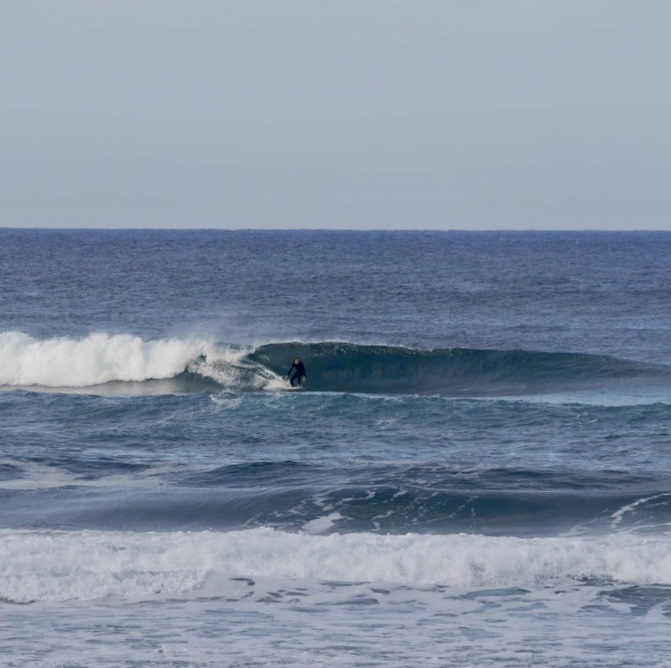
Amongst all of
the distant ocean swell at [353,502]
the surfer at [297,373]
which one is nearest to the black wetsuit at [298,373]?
the surfer at [297,373]

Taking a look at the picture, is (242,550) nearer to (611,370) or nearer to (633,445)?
(633,445)

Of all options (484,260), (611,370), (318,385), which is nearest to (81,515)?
(318,385)

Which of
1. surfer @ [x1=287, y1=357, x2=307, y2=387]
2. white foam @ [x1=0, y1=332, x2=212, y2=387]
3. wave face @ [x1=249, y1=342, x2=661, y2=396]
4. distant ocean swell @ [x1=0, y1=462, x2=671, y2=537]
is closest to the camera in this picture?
distant ocean swell @ [x1=0, y1=462, x2=671, y2=537]

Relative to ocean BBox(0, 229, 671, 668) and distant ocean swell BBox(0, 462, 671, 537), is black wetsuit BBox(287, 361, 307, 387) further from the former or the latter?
distant ocean swell BBox(0, 462, 671, 537)

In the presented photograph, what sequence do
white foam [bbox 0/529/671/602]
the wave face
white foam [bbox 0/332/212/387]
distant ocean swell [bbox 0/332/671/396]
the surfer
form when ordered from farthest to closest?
white foam [bbox 0/332/212/387] → distant ocean swell [bbox 0/332/671/396] → the wave face → the surfer → white foam [bbox 0/529/671/602]

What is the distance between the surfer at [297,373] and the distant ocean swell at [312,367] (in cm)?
39

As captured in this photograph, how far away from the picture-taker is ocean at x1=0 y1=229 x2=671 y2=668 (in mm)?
12438

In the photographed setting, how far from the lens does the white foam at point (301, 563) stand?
14031 millimetres

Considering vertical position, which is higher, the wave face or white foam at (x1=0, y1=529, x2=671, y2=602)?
Result: the wave face

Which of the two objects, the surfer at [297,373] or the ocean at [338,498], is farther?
the surfer at [297,373]

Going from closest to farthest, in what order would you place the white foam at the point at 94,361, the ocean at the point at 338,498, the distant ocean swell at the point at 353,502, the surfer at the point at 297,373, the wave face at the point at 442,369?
the ocean at the point at 338,498 → the distant ocean swell at the point at 353,502 → the surfer at the point at 297,373 → the wave face at the point at 442,369 → the white foam at the point at 94,361

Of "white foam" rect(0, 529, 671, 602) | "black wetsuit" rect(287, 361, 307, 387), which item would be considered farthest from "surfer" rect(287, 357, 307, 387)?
"white foam" rect(0, 529, 671, 602)

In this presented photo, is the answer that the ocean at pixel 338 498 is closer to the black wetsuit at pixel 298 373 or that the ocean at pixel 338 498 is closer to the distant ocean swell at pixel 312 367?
the distant ocean swell at pixel 312 367

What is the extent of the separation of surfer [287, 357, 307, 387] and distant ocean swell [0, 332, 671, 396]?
1.27ft
